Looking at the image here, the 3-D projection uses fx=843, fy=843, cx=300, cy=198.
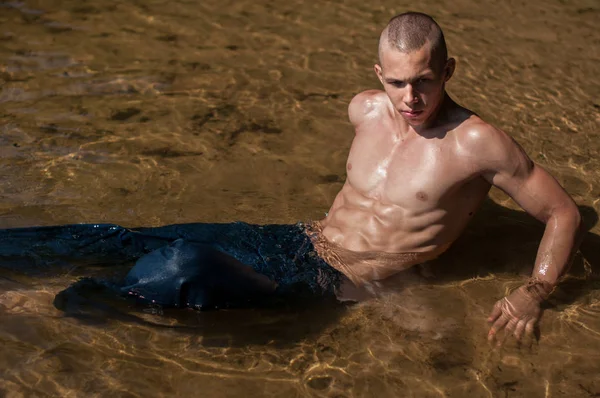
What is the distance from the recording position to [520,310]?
370cm

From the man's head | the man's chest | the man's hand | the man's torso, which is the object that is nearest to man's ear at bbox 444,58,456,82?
the man's head

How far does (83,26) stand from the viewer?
21.8ft

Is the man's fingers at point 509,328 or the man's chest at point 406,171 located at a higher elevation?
the man's chest at point 406,171

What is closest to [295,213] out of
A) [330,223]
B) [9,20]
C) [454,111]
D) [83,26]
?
[330,223]

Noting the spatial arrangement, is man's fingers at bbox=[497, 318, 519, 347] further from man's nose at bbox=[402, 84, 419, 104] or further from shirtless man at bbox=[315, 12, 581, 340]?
man's nose at bbox=[402, 84, 419, 104]

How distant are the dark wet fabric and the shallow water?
12cm

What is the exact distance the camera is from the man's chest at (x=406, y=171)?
146 inches

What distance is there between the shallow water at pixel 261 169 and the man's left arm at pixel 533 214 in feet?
0.60

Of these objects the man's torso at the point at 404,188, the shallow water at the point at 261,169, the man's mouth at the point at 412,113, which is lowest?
the shallow water at the point at 261,169

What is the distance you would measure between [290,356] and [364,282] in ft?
1.80

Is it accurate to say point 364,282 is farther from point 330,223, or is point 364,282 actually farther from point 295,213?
point 295,213

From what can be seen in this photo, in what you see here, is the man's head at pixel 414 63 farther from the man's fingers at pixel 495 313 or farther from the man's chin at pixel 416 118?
the man's fingers at pixel 495 313

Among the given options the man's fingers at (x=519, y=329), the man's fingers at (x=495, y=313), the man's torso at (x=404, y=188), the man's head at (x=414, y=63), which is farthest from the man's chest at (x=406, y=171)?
the man's fingers at (x=519, y=329)

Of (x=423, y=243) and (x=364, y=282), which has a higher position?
(x=423, y=243)
